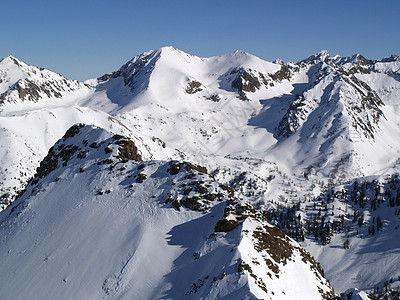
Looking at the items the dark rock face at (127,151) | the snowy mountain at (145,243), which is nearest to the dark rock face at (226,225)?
the snowy mountain at (145,243)

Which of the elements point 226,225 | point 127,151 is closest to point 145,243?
point 226,225

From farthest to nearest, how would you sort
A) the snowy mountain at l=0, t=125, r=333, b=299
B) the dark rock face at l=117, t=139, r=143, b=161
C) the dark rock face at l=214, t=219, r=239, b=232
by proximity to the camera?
the dark rock face at l=117, t=139, r=143, b=161 → the dark rock face at l=214, t=219, r=239, b=232 → the snowy mountain at l=0, t=125, r=333, b=299

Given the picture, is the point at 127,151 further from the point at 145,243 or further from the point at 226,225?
the point at 226,225

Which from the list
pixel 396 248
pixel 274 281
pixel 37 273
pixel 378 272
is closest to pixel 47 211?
pixel 37 273

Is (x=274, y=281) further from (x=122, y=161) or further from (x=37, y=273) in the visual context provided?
(x=122, y=161)

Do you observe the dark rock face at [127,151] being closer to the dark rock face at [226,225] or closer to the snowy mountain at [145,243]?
the snowy mountain at [145,243]

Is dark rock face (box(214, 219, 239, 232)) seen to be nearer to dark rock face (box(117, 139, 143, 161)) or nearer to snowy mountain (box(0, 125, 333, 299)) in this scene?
snowy mountain (box(0, 125, 333, 299))

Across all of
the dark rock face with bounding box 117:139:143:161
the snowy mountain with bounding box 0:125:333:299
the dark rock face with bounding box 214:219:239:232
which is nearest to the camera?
the snowy mountain with bounding box 0:125:333:299

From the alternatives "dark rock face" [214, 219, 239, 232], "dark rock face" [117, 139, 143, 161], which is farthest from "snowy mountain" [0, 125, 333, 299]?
"dark rock face" [117, 139, 143, 161]
